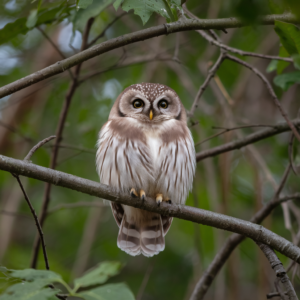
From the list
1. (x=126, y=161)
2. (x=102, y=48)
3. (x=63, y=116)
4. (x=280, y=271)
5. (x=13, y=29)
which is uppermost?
(x=13, y=29)

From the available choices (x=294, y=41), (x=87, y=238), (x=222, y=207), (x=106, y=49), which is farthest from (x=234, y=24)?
(x=87, y=238)

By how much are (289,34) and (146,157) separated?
129 cm

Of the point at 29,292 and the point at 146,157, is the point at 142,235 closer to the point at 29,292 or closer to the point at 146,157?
the point at 146,157

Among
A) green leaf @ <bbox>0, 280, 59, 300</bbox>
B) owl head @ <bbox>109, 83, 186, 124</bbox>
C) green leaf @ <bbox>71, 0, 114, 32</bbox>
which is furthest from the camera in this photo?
owl head @ <bbox>109, 83, 186, 124</bbox>

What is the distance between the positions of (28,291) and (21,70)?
15.0ft

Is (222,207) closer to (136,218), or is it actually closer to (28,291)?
(136,218)

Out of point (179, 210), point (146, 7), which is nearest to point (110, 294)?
point (179, 210)

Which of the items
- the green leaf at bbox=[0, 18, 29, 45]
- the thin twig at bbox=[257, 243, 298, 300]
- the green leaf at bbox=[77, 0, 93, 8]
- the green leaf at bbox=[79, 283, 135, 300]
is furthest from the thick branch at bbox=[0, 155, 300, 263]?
the green leaf at bbox=[0, 18, 29, 45]

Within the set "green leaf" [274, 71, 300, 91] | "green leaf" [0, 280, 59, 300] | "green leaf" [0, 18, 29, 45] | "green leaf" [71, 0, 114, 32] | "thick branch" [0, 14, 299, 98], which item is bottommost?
"green leaf" [0, 280, 59, 300]

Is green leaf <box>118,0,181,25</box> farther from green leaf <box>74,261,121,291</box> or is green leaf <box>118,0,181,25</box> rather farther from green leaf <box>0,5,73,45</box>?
green leaf <box>74,261,121,291</box>

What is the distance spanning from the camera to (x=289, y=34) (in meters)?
2.02

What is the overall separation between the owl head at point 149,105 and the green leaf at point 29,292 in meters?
1.73

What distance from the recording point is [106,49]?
206cm

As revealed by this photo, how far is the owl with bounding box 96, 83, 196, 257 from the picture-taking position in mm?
2791
